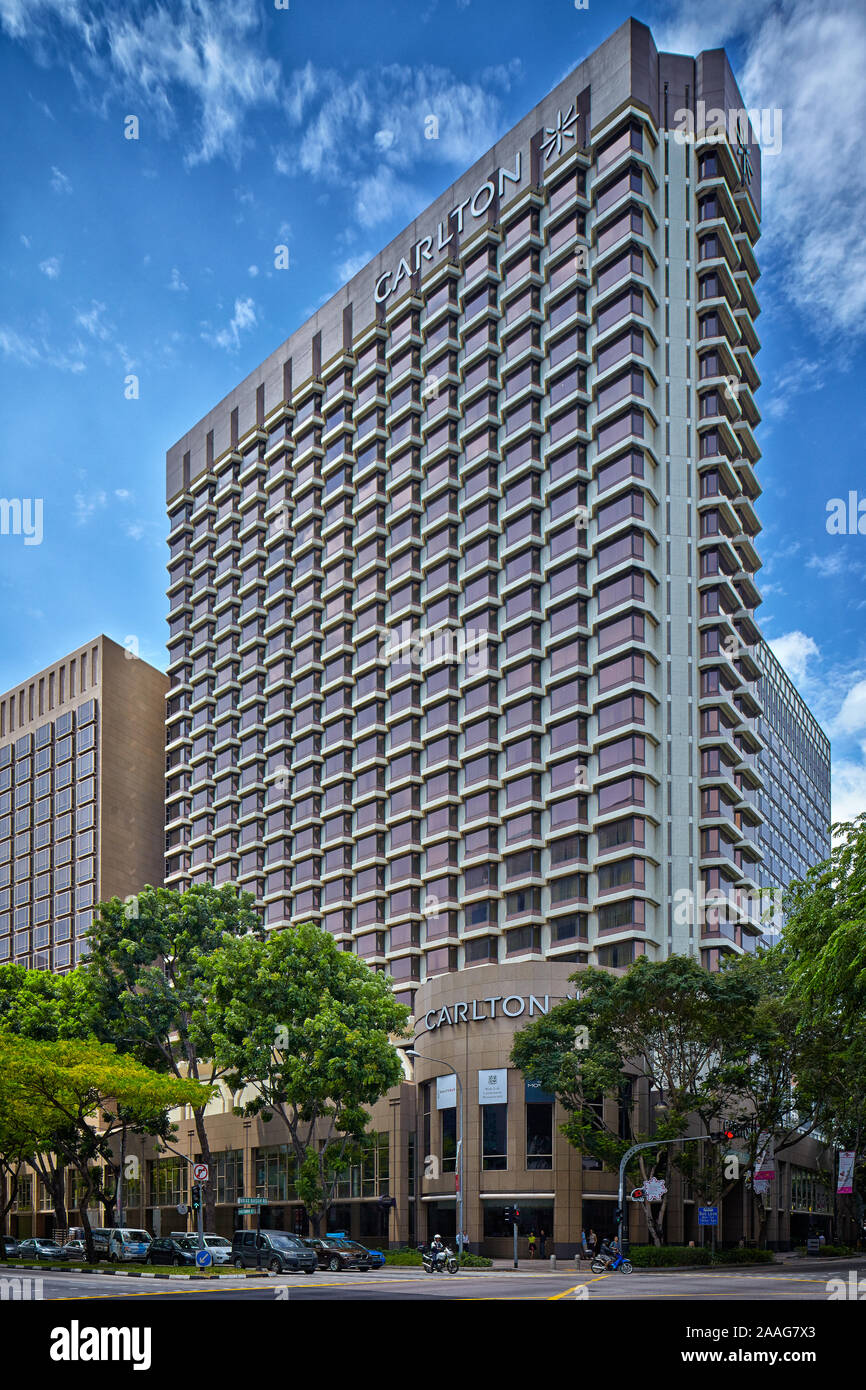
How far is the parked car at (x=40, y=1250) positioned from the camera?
68.6 m

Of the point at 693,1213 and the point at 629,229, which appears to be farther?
the point at 629,229

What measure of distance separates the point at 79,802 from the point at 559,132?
8416cm

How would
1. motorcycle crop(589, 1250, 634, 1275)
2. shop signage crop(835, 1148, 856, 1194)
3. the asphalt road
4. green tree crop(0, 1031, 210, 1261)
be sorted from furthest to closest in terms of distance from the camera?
1. shop signage crop(835, 1148, 856, 1194)
2. green tree crop(0, 1031, 210, 1261)
3. motorcycle crop(589, 1250, 634, 1275)
4. the asphalt road

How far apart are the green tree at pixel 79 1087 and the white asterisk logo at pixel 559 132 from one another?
7285cm

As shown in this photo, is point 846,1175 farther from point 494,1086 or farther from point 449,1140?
point 449,1140

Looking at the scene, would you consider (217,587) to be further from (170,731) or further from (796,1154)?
(796,1154)

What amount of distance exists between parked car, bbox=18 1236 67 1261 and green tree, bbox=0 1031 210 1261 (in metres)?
4.52

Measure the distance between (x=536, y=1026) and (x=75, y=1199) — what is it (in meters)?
62.1

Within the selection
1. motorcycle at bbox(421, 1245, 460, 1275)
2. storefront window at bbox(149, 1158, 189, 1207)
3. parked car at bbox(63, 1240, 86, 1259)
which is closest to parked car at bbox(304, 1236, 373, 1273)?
motorcycle at bbox(421, 1245, 460, 1275)

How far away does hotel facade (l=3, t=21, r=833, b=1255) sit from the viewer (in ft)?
278

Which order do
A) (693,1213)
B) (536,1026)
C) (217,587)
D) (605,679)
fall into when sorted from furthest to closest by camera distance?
(217,587), (605,679), (693,1213), (536,1026)

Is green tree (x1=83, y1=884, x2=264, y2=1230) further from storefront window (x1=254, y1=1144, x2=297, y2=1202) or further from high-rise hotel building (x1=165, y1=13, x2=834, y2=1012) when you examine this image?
high-rise hotel building (x1=165, y1=13, x2=834, y2=1012)

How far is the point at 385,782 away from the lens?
112000 mm
